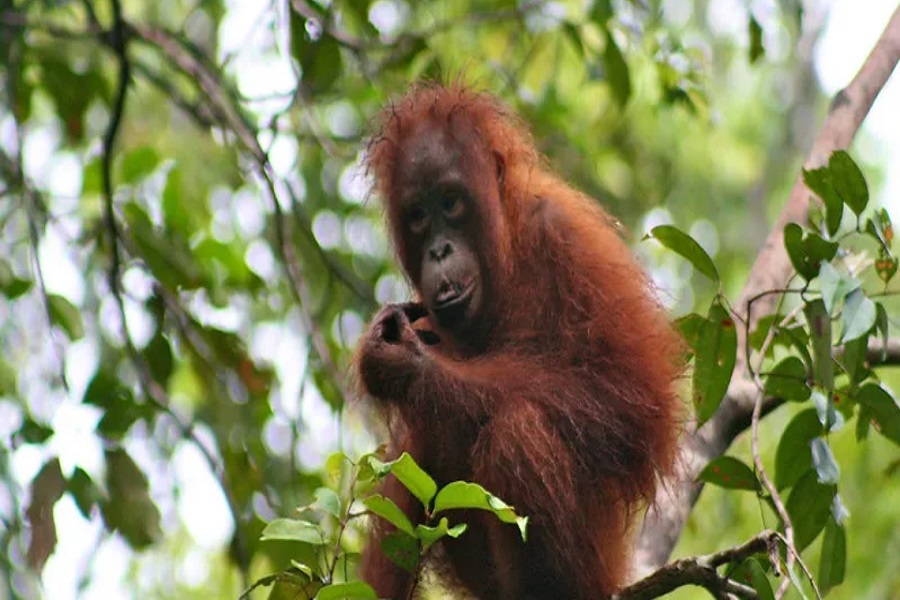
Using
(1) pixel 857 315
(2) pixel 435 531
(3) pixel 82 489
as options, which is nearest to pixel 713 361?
(1) pixel 857 315

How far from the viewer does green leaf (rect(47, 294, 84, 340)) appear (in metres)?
4.38

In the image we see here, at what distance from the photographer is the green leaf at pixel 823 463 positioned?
2.84 metres

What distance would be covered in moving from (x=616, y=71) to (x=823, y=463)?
2.27 meters

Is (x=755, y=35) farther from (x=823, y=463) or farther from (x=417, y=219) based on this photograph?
(x=823, y=463)

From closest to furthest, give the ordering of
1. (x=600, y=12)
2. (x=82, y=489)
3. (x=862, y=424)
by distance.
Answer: (x=862, y=424) < (x=82, y=489) < (x=600, y=12)

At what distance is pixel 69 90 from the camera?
4.81 meters

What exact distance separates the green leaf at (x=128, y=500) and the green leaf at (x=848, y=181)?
2.12m

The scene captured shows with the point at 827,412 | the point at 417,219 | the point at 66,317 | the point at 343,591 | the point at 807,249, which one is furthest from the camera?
the point at 66,317

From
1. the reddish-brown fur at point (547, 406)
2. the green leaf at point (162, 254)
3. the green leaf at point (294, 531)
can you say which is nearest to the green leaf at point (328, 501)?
the green leaf at point (294, 531)

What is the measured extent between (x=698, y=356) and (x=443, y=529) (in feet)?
3.37

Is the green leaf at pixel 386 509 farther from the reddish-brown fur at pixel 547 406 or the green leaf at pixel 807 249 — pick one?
the green leaf at pixel 807 249

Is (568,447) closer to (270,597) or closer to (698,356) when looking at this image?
(698,356)

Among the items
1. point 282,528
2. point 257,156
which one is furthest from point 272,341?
point 282,528

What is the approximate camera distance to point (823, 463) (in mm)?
2873
